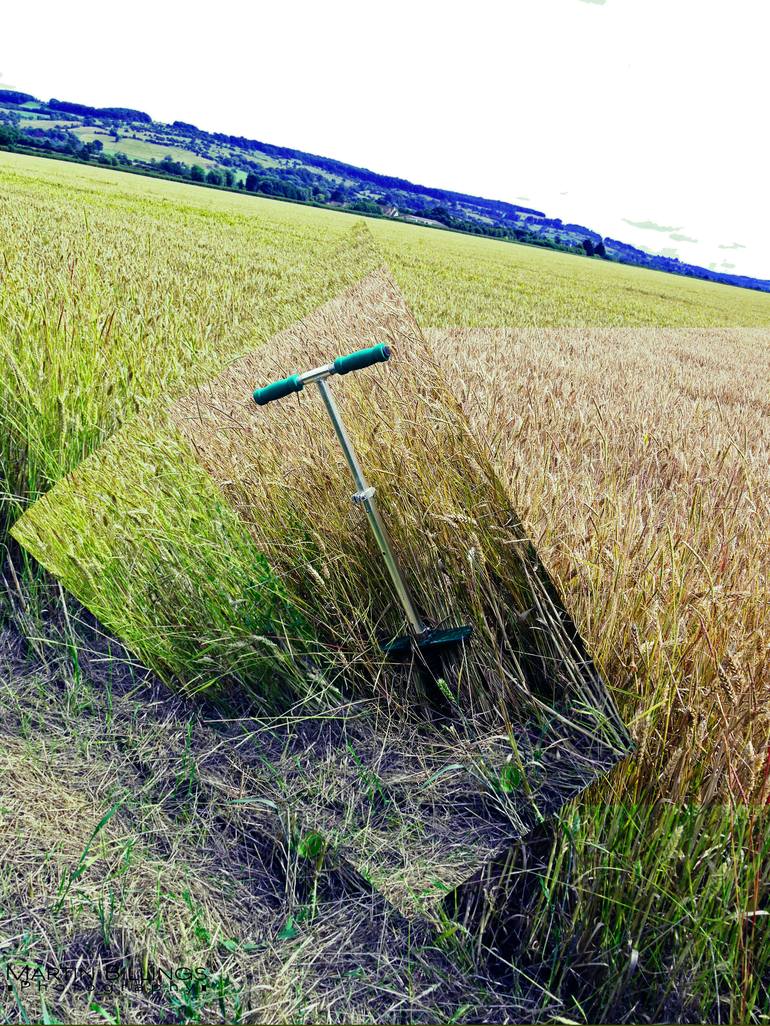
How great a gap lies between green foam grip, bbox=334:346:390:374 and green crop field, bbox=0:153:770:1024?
0.26 m

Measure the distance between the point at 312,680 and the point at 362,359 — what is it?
0.89 metres

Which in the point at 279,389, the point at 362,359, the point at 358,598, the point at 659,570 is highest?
the point at 362,359

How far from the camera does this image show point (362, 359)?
1.78m

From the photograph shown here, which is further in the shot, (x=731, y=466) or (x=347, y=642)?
(x=731, y=466)

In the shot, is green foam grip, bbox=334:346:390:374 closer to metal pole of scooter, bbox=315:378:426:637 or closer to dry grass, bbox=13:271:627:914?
metal pole of scooter, bbox=315:378:426:637

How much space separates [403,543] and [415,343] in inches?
28.3

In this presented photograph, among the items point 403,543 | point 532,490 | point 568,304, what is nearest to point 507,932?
point 403,543

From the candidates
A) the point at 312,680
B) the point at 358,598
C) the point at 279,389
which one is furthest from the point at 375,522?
the point at 312,680

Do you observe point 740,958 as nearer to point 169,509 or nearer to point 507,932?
point 507,932

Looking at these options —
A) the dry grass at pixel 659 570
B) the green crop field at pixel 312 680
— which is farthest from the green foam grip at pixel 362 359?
the dry grass at pixel 659 570

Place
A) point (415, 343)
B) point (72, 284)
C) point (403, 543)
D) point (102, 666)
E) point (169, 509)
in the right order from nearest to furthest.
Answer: point (403, 543)
point (415, 343)
point (169, 509)
point (102, 666)
point (72, 284)

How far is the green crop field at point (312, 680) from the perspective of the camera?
161cm

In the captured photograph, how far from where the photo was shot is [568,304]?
10266 millimetres

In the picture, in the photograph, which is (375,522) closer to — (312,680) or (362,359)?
(362,359)
